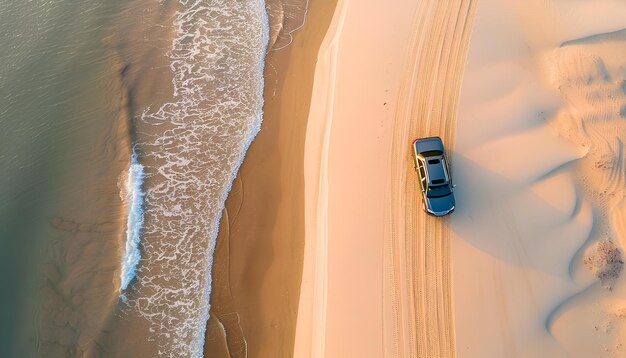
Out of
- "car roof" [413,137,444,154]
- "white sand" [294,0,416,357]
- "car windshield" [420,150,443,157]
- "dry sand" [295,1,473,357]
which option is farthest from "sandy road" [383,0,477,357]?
"car windshield" [420,150,443,157]

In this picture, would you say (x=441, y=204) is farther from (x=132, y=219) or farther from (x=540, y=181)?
(x=132, y=219)

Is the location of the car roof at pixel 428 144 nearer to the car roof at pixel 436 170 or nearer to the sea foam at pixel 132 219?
the car roof at pixel 436 170

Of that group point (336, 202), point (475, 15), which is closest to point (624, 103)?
point (475, 15)

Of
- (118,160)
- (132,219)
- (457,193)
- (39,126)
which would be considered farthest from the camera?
(39,126)

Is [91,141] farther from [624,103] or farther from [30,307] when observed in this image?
[624,103]

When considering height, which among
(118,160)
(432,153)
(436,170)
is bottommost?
(436,170)

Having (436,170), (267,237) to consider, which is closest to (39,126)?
(267,237)

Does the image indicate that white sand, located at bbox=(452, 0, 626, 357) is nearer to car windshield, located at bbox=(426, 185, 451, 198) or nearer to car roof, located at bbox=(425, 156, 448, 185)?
car windshield, located at bbox=(426, 185, 451, 198)
